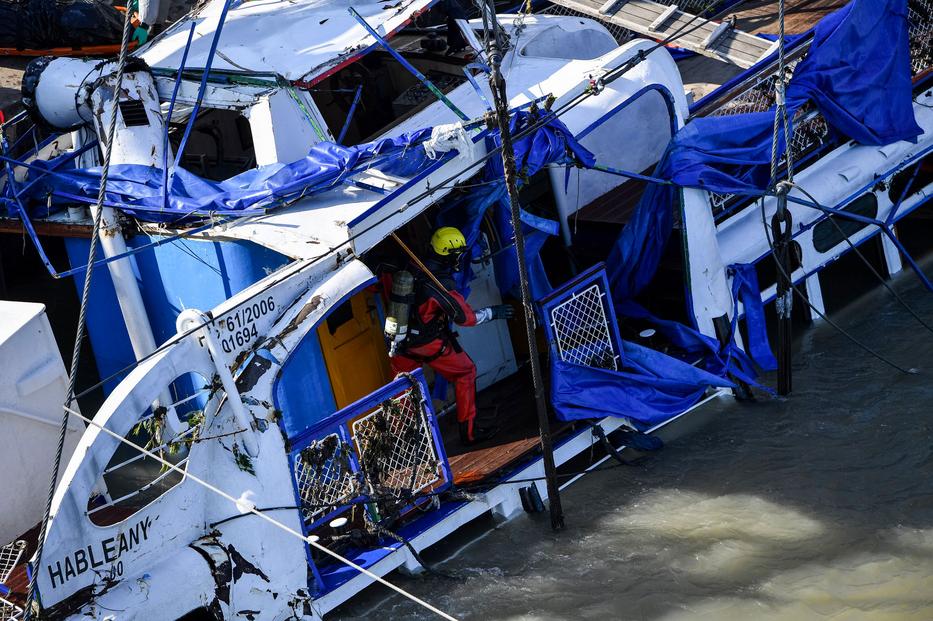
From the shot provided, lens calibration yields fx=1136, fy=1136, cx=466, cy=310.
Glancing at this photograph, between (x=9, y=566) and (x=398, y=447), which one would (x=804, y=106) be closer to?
(x=398, y=447)

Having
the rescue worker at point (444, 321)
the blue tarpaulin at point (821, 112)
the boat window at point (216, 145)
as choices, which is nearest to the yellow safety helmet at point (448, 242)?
the rescue worker at point (444, 321)

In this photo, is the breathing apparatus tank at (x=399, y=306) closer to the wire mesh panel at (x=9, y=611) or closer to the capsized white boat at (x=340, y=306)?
the capsized white boat at (x=340, y=306)

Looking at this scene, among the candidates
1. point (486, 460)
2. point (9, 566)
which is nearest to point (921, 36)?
point (486, 460)

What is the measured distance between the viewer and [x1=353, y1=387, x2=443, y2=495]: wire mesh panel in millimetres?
7598

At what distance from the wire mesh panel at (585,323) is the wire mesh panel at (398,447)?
1.29 m

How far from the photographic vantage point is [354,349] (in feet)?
27.9

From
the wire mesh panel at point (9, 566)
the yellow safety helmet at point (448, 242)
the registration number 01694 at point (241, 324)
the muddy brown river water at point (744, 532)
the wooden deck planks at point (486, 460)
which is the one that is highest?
the registration number 01694 at point (241, 324)

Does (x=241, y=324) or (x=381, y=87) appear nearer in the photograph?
(x=241, y=324)

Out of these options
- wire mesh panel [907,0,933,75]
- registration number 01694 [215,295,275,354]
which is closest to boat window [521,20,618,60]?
wire mesh panel [907,0,933,75]

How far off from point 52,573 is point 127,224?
11.0 feet

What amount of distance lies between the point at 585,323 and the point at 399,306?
158 cm

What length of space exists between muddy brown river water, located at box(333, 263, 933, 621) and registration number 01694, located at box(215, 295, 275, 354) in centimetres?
206

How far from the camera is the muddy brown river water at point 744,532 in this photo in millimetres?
7363

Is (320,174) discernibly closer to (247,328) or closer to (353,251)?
(353,251)
